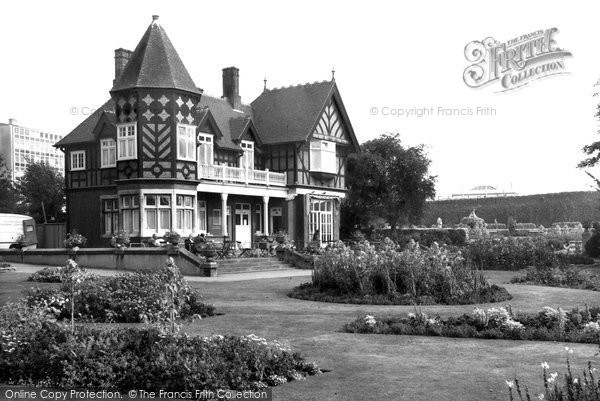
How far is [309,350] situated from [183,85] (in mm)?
23176

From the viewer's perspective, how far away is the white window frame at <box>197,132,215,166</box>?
32.6m

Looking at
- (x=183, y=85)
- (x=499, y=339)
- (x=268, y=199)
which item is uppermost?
(x=183, y=85)


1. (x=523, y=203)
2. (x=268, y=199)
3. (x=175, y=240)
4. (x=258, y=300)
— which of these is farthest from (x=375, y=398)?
(x=523, y=203)

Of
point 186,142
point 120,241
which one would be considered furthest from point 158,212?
point 186,142

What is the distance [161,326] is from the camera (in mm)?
7859

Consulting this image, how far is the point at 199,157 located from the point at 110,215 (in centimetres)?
538

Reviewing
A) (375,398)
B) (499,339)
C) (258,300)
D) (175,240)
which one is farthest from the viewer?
(175,240)

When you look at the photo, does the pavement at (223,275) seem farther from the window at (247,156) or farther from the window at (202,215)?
the window at (247,156)

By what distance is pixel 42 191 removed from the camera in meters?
48.0

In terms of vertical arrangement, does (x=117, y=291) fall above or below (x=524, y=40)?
below

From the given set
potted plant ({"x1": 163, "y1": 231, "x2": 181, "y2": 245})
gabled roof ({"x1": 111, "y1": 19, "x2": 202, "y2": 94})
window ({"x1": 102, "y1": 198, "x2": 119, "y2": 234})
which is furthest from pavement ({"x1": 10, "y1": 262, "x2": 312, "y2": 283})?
gabled roof ({"x1": 111, "y1": 19, "x2": 202, "y2": 94})

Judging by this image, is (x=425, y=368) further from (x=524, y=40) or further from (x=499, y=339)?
(x=524, y=40)

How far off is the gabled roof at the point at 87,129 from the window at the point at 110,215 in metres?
3.66

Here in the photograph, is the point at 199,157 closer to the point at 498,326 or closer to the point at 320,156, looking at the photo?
the point at 320,156
